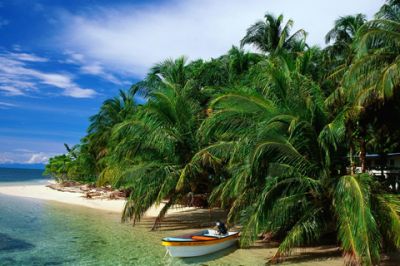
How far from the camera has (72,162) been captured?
47438 millimetres

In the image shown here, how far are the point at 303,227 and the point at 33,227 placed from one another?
43.9 feet

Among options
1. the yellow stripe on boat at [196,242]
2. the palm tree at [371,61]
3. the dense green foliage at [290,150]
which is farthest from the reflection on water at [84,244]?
the palm tree at [371,61]

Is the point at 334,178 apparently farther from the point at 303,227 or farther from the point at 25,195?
the point at 25,195

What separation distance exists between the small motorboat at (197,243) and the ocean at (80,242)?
0.70 ft

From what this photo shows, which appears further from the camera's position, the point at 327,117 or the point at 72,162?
the point at 72,162

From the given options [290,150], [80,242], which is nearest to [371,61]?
[290,150]

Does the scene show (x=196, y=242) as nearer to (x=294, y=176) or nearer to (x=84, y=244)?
(x=294, y=176)

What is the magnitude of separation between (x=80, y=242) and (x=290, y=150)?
865 centimetres

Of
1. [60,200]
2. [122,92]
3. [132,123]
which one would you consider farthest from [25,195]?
[132,123]

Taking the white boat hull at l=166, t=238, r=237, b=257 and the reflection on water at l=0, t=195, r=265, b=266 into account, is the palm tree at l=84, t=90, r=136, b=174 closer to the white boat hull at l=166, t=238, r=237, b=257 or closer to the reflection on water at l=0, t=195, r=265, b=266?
the reflection on water at l=0, t=195, r=265, b=266

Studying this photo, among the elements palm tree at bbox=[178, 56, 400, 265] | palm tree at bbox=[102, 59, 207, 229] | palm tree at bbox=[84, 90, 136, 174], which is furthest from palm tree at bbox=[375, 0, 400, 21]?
palm tree at bbox=[84, 90, 136, 174]

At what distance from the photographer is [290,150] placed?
1069 cm

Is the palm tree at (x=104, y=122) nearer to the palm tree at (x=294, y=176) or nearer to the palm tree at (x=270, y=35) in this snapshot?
the palm tree at (x=270, y=35)

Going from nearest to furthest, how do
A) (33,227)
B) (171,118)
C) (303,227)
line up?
1. (303,227)
2. (171,118)
3. (33,227)
